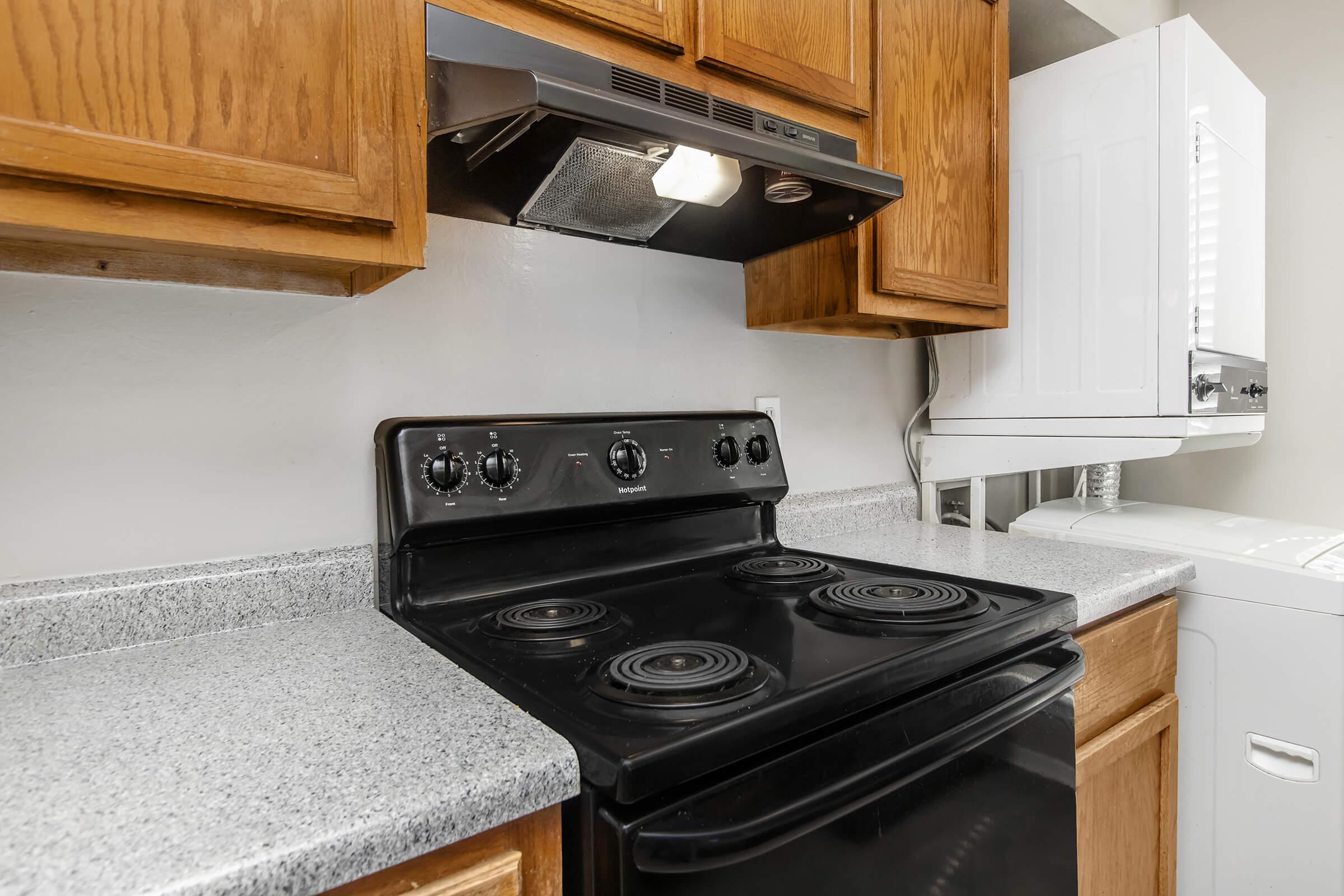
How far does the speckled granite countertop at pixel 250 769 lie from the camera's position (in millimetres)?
440

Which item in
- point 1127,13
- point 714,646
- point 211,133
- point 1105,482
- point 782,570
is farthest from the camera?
point 1127,13

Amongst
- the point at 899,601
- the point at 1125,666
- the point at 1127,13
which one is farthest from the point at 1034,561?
the point at 1127,13

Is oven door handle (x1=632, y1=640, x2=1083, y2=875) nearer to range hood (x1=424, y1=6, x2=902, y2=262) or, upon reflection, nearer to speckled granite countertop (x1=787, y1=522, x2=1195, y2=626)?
speckled granite countertop (x1=787, y1=522, x2=1195, y2=626)

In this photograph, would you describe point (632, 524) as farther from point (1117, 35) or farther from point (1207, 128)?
point (1117, 35)

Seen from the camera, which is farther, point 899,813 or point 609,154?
point 609,154

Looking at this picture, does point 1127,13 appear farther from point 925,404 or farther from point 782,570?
point 782,570

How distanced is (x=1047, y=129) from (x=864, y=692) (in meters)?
1.40

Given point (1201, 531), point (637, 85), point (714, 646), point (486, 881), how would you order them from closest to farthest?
point (486, 881), point (714, 646), point (637, 85), point (1201, 531)

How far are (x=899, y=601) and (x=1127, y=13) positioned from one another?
1856mm

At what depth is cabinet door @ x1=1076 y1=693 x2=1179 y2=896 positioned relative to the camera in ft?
3.66

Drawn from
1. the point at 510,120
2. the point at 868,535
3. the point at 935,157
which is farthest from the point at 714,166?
the point at 868,535

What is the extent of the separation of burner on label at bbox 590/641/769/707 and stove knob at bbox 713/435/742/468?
0.51 m

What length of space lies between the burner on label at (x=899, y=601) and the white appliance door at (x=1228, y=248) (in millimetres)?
850

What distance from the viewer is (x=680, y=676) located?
692mm
